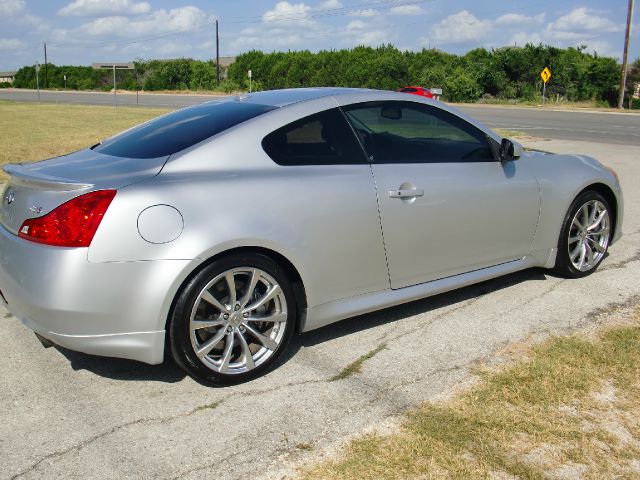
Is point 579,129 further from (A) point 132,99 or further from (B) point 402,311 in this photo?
(A) point 132,99

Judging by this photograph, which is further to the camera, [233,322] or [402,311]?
[402,311]

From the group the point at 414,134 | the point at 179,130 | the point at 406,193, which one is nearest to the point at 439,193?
the point at 406,193

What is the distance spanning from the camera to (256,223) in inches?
142

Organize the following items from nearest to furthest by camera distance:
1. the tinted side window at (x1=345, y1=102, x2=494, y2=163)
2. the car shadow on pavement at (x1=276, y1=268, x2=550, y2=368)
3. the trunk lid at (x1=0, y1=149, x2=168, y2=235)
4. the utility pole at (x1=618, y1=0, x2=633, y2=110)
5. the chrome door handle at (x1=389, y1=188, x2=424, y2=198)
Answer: the trunk lid at (x1=0, y1=149, x2=168, y2=235) → the chrome door handle at (x1=389, y1=188, x2=424, y2=198) → the tinted side window at (x1=345, y1=102, x2=494, y2=163) → the car shadow on pavement at (x1=276, y1=268, x2=550, y2=368) → the utility pole at (x1=618, y1=0, x2=633, y2=110)

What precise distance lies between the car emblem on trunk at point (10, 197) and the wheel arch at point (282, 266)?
1.13 m

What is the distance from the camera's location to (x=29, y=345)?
14.1 feet

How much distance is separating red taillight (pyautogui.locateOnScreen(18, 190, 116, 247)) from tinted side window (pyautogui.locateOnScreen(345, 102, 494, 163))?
165cm

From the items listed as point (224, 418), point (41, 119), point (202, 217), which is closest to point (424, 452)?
point (224, 418)

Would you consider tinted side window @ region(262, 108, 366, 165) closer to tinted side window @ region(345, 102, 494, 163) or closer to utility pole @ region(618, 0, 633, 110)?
tinted side window @ region(345, 102, 494, 163)

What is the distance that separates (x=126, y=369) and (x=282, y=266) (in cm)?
108

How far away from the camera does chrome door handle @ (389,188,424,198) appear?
4.16m

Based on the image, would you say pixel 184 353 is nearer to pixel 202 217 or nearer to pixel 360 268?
pixel 202 217

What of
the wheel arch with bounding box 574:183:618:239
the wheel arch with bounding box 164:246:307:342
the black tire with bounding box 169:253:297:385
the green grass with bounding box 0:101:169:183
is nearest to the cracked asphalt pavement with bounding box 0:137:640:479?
the black tire with bounding box 169:253:297:385

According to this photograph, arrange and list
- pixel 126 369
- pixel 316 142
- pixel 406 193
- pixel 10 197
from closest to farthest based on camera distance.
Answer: pixel 10 197
pixel 126 369
pixel 316 142
pixel 406 193
